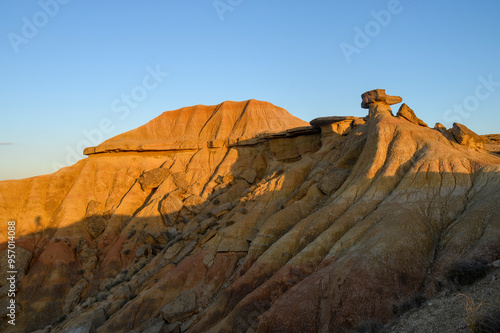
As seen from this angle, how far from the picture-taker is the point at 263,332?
12133 mm

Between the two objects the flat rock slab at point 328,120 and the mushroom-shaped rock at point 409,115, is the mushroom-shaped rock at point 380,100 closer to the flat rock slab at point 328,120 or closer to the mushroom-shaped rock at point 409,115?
the mushroom-shaped rock at point 409,115

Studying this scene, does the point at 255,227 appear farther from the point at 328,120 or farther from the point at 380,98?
the point at 380,98

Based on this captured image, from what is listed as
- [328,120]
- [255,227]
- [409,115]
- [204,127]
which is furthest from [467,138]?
[204,127]

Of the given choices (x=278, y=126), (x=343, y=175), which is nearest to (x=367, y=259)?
(x=343, y=175)

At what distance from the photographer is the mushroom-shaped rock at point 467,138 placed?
62.0 feet

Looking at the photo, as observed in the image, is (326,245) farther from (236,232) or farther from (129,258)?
(129,258)

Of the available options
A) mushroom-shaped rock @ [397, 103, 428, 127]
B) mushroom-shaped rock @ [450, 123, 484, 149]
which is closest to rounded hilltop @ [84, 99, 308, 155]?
mushroom-shaped rock @ [397, 103, 428, 127]

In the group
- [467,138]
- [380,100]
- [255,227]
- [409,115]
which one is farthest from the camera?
[380,100]

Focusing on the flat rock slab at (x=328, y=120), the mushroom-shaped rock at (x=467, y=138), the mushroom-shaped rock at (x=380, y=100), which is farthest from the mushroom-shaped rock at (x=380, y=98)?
the mushroom-shaped rock at (x=467, y=138)

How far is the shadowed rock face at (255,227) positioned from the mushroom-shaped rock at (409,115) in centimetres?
115

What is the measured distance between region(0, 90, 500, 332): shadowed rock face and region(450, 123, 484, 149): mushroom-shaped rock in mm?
439

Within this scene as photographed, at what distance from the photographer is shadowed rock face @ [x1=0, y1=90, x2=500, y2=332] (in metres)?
12.1

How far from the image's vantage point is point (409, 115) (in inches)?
870

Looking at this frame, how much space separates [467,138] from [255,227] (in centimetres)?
1242
